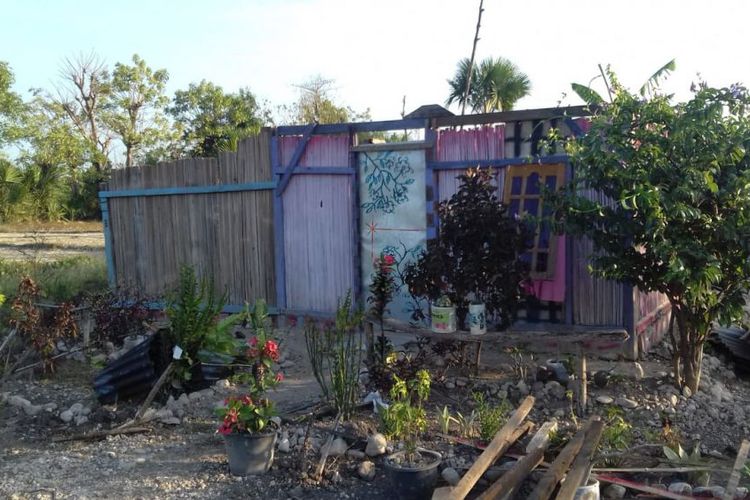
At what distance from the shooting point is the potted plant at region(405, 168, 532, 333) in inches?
239

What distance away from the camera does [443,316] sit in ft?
20.2

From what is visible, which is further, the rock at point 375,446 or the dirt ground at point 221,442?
the rock at point 375,446

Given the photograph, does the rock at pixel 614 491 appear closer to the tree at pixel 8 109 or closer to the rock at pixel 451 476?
the rock at pixel 451 476

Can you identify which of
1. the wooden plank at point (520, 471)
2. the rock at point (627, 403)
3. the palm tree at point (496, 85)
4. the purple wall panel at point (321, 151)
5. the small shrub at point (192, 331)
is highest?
the palm tree at point (496, 85)

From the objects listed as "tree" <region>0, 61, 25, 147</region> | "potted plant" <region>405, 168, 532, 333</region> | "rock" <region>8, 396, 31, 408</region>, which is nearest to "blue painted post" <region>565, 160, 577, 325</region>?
"potted plant" <region>405, 168, 532, 333</region>

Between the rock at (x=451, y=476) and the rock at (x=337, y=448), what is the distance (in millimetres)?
742

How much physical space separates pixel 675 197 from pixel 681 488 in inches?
81.1

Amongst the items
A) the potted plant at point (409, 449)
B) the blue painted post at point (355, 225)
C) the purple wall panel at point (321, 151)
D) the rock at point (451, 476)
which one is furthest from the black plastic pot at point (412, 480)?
the purple wall panel at point (321, 151)

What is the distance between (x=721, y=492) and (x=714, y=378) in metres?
3.27

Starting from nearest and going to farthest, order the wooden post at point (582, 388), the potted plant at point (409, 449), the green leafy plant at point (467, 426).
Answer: the potted plant at point (409, 449) → the green leafy plant at point (467, 426) → the wooden post at point (582, 388)

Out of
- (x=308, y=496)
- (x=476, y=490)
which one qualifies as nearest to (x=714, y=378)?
(x=476, y=490)

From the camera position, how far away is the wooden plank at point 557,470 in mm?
3912

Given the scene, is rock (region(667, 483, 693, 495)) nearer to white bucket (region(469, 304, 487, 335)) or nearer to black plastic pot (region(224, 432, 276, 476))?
white bucket (region(469, 304, 487, 335))

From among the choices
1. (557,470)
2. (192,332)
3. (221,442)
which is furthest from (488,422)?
(192,332)
